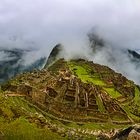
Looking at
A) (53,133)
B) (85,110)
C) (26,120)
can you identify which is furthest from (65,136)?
(85,110)

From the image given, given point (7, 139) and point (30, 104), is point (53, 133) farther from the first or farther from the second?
point (30, 104)

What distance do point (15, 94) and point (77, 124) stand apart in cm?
2709

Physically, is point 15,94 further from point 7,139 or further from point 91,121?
point 7,139

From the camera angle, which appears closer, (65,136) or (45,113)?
(65,136)

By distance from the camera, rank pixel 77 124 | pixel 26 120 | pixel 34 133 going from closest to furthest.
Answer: pixel 34 133
pixel 26 120
pixel 77 124

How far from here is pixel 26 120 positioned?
6373 inches

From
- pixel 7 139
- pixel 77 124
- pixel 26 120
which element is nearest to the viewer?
pixel 7 139

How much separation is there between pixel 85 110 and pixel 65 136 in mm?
46748

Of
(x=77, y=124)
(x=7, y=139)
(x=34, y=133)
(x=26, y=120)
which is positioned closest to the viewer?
(x=7, y=139)

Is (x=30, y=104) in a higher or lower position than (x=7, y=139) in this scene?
higher

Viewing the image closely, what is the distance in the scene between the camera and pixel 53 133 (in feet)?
503

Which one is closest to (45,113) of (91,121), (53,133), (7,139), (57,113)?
(57,113)

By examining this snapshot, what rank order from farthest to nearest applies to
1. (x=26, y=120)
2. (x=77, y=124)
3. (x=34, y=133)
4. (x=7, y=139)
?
1. (x=77, y=124)
2. (x=26, y=120)
3. (x=34, y=133)
4. (x=7, y=139)

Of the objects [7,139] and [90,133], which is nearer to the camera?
[7,139]
